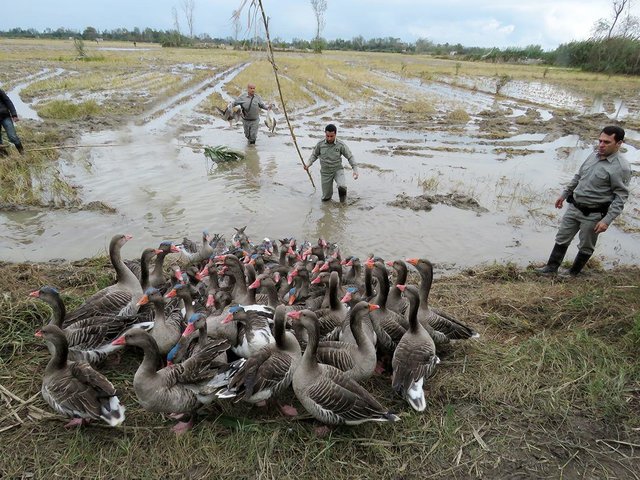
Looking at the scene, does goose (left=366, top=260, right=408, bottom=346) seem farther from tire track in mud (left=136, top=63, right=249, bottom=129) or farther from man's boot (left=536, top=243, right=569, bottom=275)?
tire track in mud (left=136, top=63, right=249, bottom=129)

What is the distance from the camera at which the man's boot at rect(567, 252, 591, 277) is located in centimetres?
864

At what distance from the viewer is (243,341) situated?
588 centimetres

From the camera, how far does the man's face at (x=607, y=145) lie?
24.8ft

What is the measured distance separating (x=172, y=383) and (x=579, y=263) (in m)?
8.22

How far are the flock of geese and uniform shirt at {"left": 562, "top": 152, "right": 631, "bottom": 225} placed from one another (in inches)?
160

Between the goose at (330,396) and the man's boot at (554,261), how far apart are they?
6081mm

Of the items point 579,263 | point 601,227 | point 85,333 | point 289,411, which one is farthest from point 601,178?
point 85,333

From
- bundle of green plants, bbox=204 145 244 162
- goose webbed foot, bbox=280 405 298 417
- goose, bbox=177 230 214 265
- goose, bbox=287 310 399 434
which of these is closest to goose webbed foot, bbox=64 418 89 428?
goose webbed foot, bbox=280 405 298 417

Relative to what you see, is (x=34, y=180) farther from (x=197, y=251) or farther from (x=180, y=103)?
(x=180, y=103)

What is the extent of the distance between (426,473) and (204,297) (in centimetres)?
438

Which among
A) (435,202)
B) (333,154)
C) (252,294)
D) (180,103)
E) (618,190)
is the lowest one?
(435,202)

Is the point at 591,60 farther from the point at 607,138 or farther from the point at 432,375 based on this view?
the point at 432,375

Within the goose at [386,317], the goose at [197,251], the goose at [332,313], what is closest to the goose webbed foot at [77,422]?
the goose at [332,313]

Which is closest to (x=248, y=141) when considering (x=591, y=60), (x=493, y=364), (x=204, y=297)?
(x=204, y=297)
